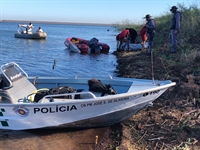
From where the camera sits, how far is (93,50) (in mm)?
19984

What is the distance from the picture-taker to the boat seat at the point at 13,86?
225 inches

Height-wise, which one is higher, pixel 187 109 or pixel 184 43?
pixel 184 43

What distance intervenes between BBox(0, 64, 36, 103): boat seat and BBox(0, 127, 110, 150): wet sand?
75 cm

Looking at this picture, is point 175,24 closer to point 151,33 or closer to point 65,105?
point 151,33

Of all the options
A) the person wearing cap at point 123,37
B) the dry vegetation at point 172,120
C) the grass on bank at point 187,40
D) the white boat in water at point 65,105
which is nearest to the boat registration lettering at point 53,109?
the white boat in water at point 65,105

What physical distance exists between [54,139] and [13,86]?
1413 mm

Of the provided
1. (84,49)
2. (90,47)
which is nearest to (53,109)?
(84,49)

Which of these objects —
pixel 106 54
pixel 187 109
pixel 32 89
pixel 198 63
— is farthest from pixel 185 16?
pixel 32 89

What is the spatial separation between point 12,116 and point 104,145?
1943mm

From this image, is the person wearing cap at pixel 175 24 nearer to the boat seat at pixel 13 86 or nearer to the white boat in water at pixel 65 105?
the white boat in water at pixel 65 105

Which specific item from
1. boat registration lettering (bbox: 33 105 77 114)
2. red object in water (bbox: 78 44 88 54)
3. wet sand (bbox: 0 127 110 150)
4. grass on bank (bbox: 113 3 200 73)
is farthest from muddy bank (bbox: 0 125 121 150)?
red object in water (bbox: 78 44 88 54)

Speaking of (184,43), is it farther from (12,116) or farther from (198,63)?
→ (12,116)

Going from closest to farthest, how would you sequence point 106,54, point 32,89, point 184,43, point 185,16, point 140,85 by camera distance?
point 140,85 < point 32,89 < point 184,43 < point 185,16 < point 106,54

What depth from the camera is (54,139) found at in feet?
18.9
